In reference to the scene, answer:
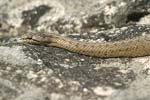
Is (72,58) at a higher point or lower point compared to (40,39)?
lower

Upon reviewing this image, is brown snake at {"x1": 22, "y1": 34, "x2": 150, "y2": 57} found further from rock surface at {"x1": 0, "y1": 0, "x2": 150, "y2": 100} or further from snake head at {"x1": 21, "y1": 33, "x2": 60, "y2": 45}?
rock surface at {"x1": 0, "y1": 0, "x2": 150, "y2": 100}

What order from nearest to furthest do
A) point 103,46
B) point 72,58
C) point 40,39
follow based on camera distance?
point 72,58, point 103,46, point 40,39

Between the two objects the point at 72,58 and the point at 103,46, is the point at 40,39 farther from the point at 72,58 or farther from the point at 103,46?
the point at 103,46

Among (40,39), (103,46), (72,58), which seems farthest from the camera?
(40,39)

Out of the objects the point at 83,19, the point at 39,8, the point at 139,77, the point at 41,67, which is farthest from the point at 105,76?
the point at 39,8

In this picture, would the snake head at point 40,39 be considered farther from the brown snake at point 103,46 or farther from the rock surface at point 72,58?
the rock surface at point 72,58

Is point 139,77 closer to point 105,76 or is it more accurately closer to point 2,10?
point 105,76

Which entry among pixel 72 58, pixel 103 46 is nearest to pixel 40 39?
pixel 72 58
